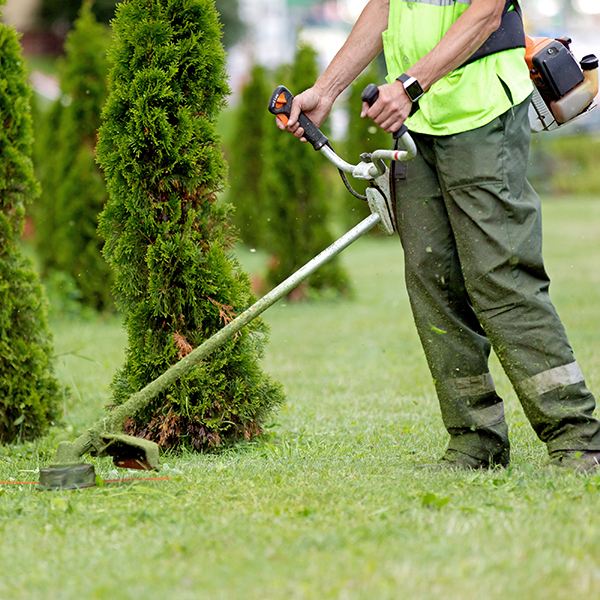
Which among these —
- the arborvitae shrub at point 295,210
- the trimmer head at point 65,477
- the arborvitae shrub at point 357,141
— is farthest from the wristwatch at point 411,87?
the arborvitae shrub at point 357,141

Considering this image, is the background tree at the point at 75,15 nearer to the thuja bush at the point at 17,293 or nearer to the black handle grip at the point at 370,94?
the thuja bush at the point at 17,293

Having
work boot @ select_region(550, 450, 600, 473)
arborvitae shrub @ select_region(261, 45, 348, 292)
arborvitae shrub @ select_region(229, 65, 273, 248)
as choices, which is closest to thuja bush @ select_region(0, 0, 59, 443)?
work boot @ select_region(550, 450, 600, 473)

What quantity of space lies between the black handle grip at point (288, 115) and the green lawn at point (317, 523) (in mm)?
1262

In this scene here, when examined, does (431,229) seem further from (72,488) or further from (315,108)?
(72,488)

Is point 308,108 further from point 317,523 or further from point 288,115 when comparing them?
point 317,523

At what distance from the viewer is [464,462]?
9.39ft

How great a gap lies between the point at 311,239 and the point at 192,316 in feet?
17.6

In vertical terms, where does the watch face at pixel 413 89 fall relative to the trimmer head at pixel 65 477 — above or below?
above

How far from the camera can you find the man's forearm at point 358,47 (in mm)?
2990

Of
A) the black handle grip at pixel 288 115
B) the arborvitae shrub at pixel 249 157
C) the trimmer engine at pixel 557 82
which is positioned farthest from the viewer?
the arborvitae shrub at pixel 249 157

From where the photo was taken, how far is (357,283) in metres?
9.98

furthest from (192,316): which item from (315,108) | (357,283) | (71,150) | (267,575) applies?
(357,283)

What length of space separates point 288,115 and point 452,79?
2.06ft

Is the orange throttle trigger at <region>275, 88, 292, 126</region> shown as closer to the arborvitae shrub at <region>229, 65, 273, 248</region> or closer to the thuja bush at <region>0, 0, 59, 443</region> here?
the thuja bush at <region>0, 0, 59, 443</region>
